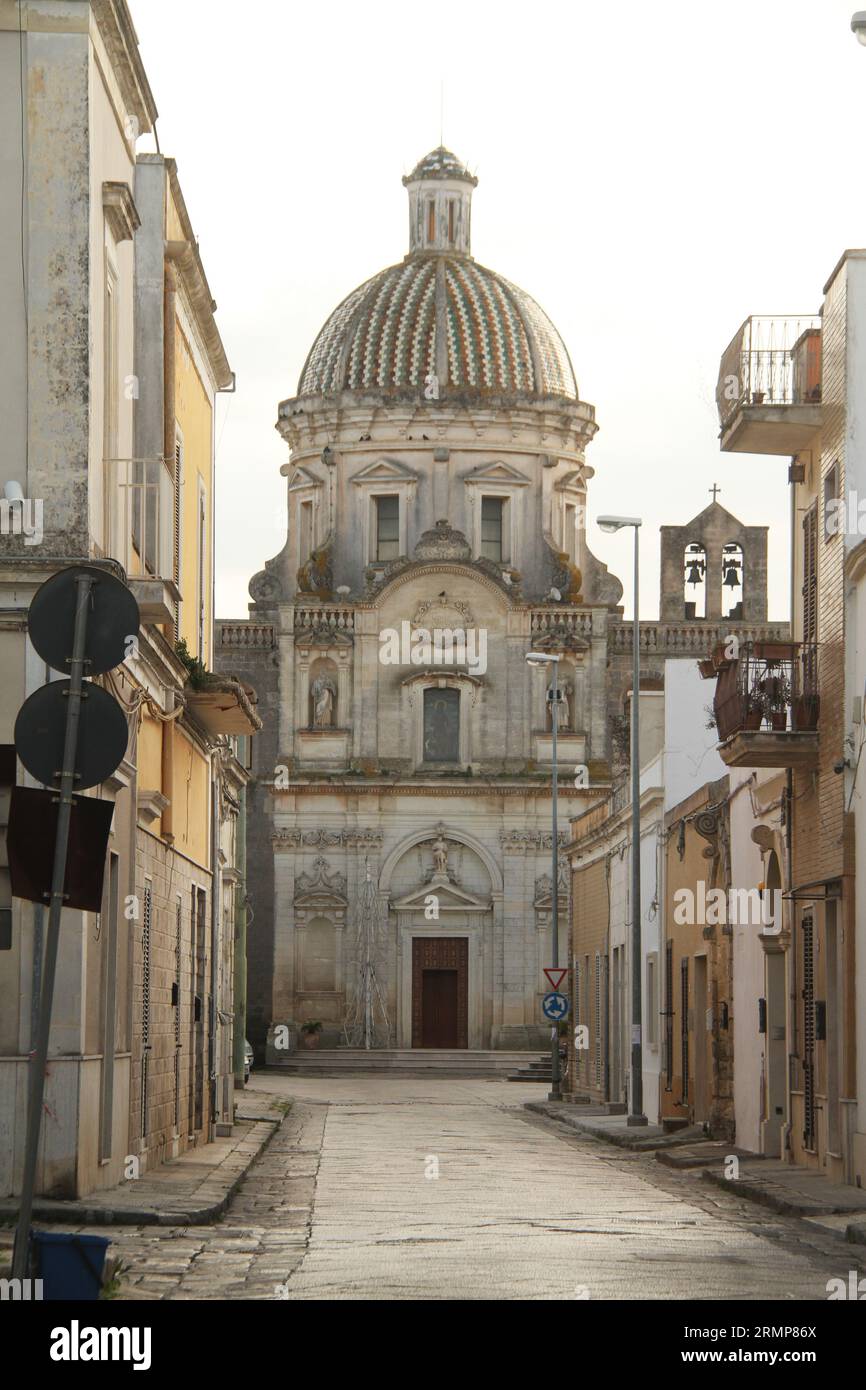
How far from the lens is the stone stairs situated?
2276 inches

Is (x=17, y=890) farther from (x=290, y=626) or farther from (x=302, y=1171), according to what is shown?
(x=290, y=626)

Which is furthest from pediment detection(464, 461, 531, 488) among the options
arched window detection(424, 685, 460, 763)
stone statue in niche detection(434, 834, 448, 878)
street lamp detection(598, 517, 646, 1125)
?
street lamp detection(598, 517, 646, 1125)

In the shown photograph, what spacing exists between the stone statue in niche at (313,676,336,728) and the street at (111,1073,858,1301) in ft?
118

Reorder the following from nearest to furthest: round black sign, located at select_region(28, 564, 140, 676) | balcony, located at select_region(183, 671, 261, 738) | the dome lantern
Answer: round black sign, located at select_region(28, 564, 140, 676), balcony, located at select_region(183, 671, 261, 738), the dome lantern

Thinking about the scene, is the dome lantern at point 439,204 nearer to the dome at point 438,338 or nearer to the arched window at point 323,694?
the dome at point 438,338

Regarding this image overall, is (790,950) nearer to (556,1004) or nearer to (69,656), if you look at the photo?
(69,656)

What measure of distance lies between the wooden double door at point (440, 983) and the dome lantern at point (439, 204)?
2089 cm

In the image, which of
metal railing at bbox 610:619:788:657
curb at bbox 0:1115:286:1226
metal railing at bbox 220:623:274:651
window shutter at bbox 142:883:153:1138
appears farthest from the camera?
metal railing at bbox 220:623:274:651

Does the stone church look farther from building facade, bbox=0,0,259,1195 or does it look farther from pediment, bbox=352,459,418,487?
building facade, bbox=0,0,259,1195

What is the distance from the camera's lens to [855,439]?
71.2 feet
